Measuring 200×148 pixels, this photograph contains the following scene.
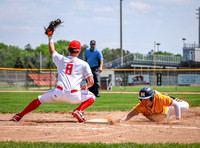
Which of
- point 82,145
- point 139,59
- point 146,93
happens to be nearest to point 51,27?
point 146,93

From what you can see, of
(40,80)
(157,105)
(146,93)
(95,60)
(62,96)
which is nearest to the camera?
(62,96)

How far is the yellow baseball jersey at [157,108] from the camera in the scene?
243 inches

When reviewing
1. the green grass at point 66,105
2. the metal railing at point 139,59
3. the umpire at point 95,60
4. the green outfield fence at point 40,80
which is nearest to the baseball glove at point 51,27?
the green grass at point 66,105

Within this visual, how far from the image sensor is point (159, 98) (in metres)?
6.18

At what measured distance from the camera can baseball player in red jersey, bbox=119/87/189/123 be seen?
19.5ft

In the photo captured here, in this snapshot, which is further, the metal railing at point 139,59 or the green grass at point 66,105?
the metal railing at point 139,59

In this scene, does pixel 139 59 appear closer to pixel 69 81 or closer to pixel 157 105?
pixel 157 105

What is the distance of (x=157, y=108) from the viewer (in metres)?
6.30

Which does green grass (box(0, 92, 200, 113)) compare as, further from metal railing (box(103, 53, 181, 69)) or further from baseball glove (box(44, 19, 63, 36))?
metal railing (box(103, 53, 181, 69))

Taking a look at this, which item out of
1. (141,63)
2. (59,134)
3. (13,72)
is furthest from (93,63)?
(141,63)

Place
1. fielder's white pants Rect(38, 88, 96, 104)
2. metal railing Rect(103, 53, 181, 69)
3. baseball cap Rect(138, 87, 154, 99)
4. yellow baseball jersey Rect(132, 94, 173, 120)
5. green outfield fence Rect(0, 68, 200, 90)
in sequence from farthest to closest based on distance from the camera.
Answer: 1. metal railing Rect(103, 53, 181, 69)
2. green outfield fence Rect(0, 68, 200, 90)
3. yellow baseball jersey Rect(132, 94, 173, 120)
4. baseball cap Rect(138, 87, 154, 99)
5. fielder's white pants Rect(38, 88, 96, 104)

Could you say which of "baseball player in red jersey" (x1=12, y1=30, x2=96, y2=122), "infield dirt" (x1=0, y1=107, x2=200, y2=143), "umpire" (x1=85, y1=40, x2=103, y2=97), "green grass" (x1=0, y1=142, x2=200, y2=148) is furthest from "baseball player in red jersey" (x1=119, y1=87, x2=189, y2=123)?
"umpire" (x1=85, y1=40, x2=103, y2=97)

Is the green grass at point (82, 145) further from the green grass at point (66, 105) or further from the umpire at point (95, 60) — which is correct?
the umpire at point (95, 60)

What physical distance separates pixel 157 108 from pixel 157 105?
0.08 metres
